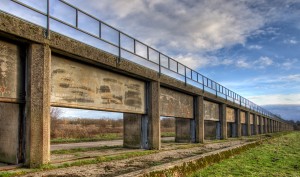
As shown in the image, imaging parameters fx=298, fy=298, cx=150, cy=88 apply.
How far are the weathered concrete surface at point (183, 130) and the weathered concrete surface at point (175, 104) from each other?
44.7 inches

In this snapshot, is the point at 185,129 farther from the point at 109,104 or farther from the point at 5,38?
the point at 5,38

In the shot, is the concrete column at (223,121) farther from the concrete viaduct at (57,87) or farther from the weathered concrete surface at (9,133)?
the weathered concrete surface at (9,133)

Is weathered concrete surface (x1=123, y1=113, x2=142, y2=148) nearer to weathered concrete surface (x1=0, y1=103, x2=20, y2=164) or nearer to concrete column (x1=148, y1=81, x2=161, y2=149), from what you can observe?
concrete column (x1=148, y1=81, x2=161, y2=149)

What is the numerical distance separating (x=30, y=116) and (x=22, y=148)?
101 cm

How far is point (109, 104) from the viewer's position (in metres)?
12.5

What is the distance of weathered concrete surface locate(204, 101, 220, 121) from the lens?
24923 mm

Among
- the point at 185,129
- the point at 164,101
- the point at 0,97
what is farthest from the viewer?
the point at 185,129

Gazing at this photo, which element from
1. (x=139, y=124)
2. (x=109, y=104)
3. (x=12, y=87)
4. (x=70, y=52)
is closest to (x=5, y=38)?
(x=12, y=87)

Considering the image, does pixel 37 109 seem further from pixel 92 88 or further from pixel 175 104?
pixel 175 104

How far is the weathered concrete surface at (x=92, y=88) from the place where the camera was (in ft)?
32.8

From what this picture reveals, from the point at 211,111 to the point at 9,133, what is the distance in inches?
775

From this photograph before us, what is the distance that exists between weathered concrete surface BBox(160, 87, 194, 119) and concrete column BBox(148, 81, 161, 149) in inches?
44.7

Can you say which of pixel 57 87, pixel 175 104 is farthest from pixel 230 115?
pixel 57 87

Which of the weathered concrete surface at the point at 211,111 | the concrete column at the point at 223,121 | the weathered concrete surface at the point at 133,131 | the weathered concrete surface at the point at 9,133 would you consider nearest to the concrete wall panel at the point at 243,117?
the concrete column at the point at 223,121
